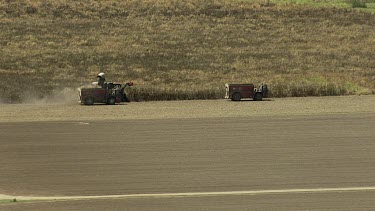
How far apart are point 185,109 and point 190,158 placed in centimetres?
1850

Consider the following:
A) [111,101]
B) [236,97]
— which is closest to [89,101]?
[111,101]

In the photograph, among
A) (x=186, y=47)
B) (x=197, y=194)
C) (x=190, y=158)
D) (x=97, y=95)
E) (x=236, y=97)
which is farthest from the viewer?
(x=186, y=47)

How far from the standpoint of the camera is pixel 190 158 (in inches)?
1474

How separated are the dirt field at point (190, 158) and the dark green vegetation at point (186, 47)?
40.2 feet

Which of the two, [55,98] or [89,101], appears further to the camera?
[55,98]

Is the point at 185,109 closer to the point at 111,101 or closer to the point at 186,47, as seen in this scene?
the point at 111,101

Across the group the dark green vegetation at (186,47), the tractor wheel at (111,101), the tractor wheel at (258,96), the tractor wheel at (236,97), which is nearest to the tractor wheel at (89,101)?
the tractor wheel at (111,101)

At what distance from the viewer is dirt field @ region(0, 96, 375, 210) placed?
29.7m

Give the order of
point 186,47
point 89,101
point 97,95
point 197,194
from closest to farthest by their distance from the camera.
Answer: point 197,194, point 89,101, point 97,95, point 186,47

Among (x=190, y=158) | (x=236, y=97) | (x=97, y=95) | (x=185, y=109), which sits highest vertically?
(x=97, y=95)

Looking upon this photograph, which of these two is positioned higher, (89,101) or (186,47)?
(186,47)

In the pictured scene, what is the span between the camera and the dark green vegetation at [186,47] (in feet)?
241

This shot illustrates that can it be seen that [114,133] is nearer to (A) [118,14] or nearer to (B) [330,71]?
(B) [330,71]

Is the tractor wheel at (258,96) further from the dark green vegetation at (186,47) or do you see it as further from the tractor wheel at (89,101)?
the tractor wheel at (89,101)
